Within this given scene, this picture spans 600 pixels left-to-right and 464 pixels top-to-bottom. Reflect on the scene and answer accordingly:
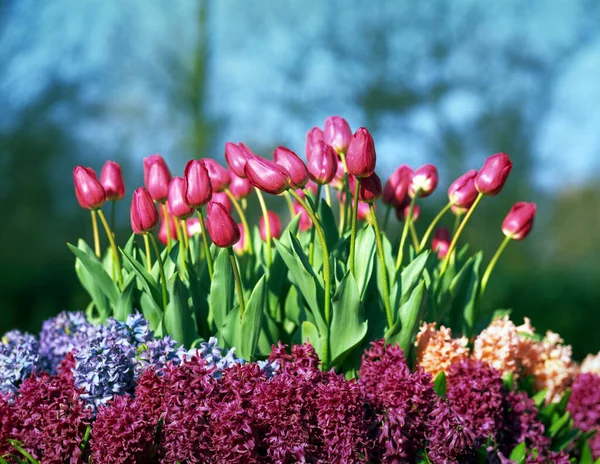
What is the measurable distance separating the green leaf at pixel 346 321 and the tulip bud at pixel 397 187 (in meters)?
0.57

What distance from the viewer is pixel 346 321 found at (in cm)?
202

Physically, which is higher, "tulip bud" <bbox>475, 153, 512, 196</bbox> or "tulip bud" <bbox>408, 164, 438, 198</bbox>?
"tulip bud" <bbox>408, 164, 438, 198</bbox>

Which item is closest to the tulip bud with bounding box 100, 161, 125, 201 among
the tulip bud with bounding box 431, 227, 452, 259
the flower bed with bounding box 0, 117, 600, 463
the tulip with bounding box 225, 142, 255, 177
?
the flower bed with bounding box 0, 117, 600, 463

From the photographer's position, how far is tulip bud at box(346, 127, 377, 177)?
6.10 ft

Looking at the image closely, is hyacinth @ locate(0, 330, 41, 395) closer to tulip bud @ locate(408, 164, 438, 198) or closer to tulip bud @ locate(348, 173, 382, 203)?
tulip bud @ locate(348, 173, 382, 203)

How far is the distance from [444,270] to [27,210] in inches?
407

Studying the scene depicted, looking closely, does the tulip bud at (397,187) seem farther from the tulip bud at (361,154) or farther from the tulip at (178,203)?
the tulip at (178,203)

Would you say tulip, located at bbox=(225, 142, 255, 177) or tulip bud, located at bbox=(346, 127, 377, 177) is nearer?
tulip bud, located at bbox=(346, 127, 377, 177)

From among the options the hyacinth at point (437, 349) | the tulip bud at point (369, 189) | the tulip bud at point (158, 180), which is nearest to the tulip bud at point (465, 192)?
the tulip bud at point (369, 189)

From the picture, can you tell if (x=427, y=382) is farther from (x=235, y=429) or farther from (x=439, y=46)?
(x=439, y=46)

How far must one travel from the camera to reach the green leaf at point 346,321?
1968 millimetres

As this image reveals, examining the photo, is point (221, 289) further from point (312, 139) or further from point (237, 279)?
point (312, 139)

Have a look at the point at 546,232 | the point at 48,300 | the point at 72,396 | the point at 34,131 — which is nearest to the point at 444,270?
the point at 72,396

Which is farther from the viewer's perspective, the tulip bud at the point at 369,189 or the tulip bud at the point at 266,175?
the tulip bud at the point at 369,189
